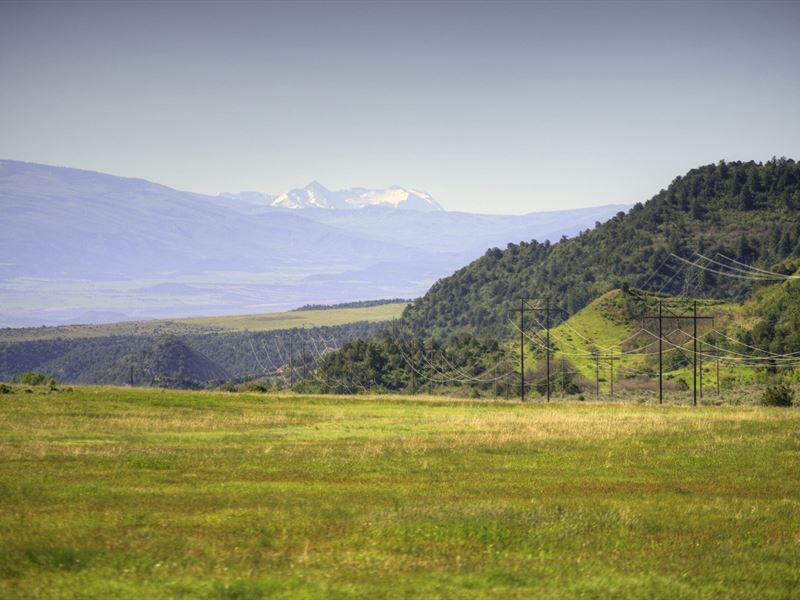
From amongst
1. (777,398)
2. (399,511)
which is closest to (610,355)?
(777,398)

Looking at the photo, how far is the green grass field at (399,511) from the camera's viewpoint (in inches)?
720

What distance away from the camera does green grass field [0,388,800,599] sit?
18297 mm

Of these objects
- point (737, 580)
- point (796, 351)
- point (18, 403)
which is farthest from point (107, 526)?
point (796, 351)

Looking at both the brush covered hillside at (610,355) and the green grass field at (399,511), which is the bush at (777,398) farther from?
the brush covered hillside at (610,355)

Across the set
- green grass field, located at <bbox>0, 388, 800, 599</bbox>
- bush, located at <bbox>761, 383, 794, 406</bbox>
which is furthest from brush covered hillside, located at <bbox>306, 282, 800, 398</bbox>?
green grass field, located at <bbox>0, 388, 800, 599</bbox>

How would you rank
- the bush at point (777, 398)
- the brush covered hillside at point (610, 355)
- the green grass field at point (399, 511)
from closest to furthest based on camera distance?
the green grass field at point (399, 511) → the bush at point (777, 398) → the brush covered hillside at point (610, 355)

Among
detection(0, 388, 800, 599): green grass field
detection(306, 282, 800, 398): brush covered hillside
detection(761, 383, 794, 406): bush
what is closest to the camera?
detection(0, 388, 800, 599): green grass field

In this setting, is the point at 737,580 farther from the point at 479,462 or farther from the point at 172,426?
the point at 172,426

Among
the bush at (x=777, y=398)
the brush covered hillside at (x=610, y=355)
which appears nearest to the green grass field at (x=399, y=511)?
the bush at (x=777, y=398)

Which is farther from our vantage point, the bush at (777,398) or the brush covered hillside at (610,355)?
the brush covered hillside at (610,355)

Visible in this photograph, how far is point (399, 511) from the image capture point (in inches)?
971

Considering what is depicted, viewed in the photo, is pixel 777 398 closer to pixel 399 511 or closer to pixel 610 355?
pixel 399 511

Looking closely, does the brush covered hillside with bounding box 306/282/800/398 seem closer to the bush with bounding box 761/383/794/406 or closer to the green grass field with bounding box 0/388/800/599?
the bush with bounding box 761/383/794/406

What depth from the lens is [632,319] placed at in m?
164
